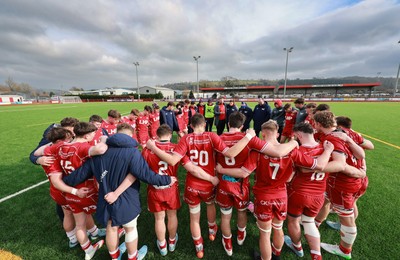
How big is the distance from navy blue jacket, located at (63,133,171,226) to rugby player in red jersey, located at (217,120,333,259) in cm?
116

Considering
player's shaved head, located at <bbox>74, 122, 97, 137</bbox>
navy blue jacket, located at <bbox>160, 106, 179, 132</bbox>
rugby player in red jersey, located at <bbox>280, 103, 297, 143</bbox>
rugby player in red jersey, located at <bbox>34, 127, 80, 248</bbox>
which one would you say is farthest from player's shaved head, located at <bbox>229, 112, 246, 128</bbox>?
navy blue jacket, located at <bbox>160, 106, 179, 132</bbox>

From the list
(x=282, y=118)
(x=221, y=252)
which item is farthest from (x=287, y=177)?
(x=282, y=118)

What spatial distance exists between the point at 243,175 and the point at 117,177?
5.33 ft

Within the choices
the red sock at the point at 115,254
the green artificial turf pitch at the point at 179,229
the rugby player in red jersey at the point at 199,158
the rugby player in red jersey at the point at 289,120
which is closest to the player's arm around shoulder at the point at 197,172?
the rugby player in red jersey at the point at 199,158

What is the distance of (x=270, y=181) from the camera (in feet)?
7.75

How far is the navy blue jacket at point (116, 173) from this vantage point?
→ 2.18 metres

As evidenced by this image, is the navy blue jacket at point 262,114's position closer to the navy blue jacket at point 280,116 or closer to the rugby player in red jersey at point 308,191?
the navy blue jacket at point 280,116

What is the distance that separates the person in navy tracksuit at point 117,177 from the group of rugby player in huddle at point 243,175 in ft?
0.27

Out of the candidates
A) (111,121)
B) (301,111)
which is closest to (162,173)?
(111,121)

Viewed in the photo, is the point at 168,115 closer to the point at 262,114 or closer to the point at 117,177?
the point at 262,114

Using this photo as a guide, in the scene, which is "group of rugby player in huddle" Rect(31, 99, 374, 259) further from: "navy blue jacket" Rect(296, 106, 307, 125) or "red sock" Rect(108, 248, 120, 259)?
"navy blue jacket" Rect(296, 106, 307, 125)

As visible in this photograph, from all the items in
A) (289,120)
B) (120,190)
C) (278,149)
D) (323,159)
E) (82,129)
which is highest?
(82,129)

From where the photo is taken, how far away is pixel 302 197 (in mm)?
2404

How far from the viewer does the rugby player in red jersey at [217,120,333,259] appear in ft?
7.47
